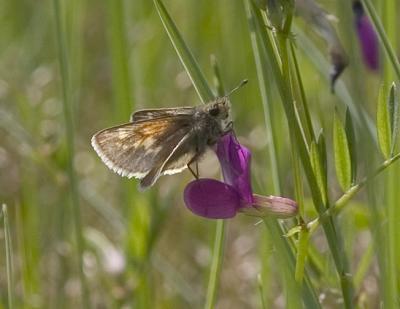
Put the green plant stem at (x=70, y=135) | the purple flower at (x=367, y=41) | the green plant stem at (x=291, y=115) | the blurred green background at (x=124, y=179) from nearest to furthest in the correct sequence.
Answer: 1. the green plant stem at (x=291, y=115)
2. the green plant stem at (x=70, y=135)
3. the purple flower at (x=367, y=41)
4. the blurred green background at (x=124, y=179)

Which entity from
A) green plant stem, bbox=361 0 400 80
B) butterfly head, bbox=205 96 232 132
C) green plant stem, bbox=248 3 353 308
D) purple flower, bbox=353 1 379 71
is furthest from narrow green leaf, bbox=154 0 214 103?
purple flower, bbox=353 1 379 71

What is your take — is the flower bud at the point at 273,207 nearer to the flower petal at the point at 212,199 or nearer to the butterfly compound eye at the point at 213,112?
the flower petal at the point at 212,199

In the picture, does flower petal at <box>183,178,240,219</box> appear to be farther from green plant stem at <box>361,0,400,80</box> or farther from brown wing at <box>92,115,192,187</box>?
green plant stem at <box>361,0,400,80</box>

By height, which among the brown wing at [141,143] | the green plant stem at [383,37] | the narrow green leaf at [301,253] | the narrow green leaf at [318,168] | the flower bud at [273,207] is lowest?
the narrow green leaf at [301,253]

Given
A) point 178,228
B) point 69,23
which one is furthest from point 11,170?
point 69,23

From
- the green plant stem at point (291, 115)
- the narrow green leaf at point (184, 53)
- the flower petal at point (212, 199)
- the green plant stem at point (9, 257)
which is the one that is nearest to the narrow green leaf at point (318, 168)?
the green plant stem at point (291, 115)

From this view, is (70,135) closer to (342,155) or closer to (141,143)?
(141,143)

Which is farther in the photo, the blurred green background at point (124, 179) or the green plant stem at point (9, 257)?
the blurred green background at point (124, 179)

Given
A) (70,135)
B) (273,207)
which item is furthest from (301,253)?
(70,135)
